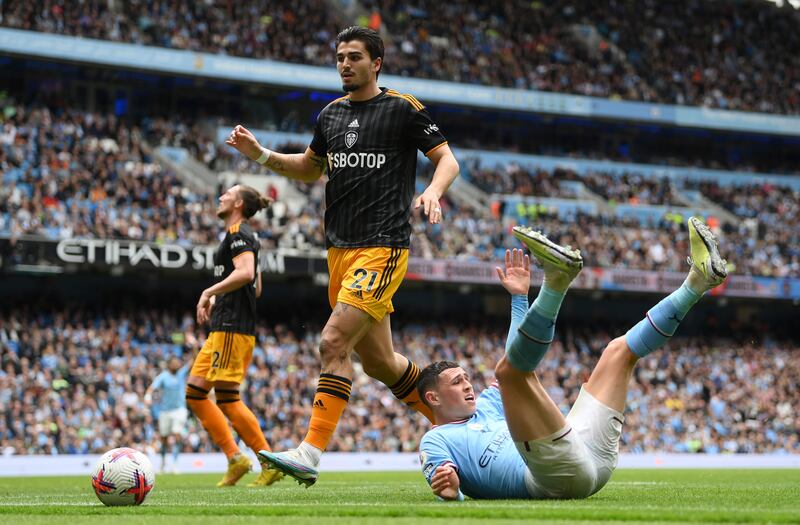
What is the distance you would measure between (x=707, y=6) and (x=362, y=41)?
42.4 metres

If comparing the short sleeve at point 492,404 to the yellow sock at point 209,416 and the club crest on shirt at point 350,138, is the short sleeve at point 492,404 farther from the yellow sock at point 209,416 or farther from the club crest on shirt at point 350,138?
the yellow sock at point 209,416

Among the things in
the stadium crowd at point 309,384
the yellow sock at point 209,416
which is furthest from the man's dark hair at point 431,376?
the stadium crowd at point 309,384

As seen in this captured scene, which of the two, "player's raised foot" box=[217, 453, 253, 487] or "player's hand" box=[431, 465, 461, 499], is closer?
"player's hand" box=[431, 465, 461, 499]

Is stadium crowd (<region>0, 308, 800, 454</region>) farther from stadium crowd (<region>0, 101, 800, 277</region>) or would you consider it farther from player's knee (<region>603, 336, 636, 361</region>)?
player's knee (<region>603, 336, 636, 361</region>)

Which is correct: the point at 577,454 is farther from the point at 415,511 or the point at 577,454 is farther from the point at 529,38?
the point at 529,38

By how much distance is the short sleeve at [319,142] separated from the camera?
755cm

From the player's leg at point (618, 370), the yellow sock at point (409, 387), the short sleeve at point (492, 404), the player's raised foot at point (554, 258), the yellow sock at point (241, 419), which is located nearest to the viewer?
the player's raised foot at point (554, 258)

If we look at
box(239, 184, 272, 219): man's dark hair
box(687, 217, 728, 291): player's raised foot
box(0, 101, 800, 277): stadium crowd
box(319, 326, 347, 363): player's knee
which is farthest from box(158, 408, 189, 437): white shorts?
box(687, 217, 728, 291): player's raised foot

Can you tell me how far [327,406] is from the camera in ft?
22.0

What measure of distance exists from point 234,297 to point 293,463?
14.0ft

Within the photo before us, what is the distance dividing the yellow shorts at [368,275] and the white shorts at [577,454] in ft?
4.99

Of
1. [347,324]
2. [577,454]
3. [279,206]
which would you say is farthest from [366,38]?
[279,206]

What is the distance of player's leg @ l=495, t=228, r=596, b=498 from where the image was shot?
521cm

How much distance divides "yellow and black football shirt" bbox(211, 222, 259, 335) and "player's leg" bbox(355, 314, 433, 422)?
294cm
